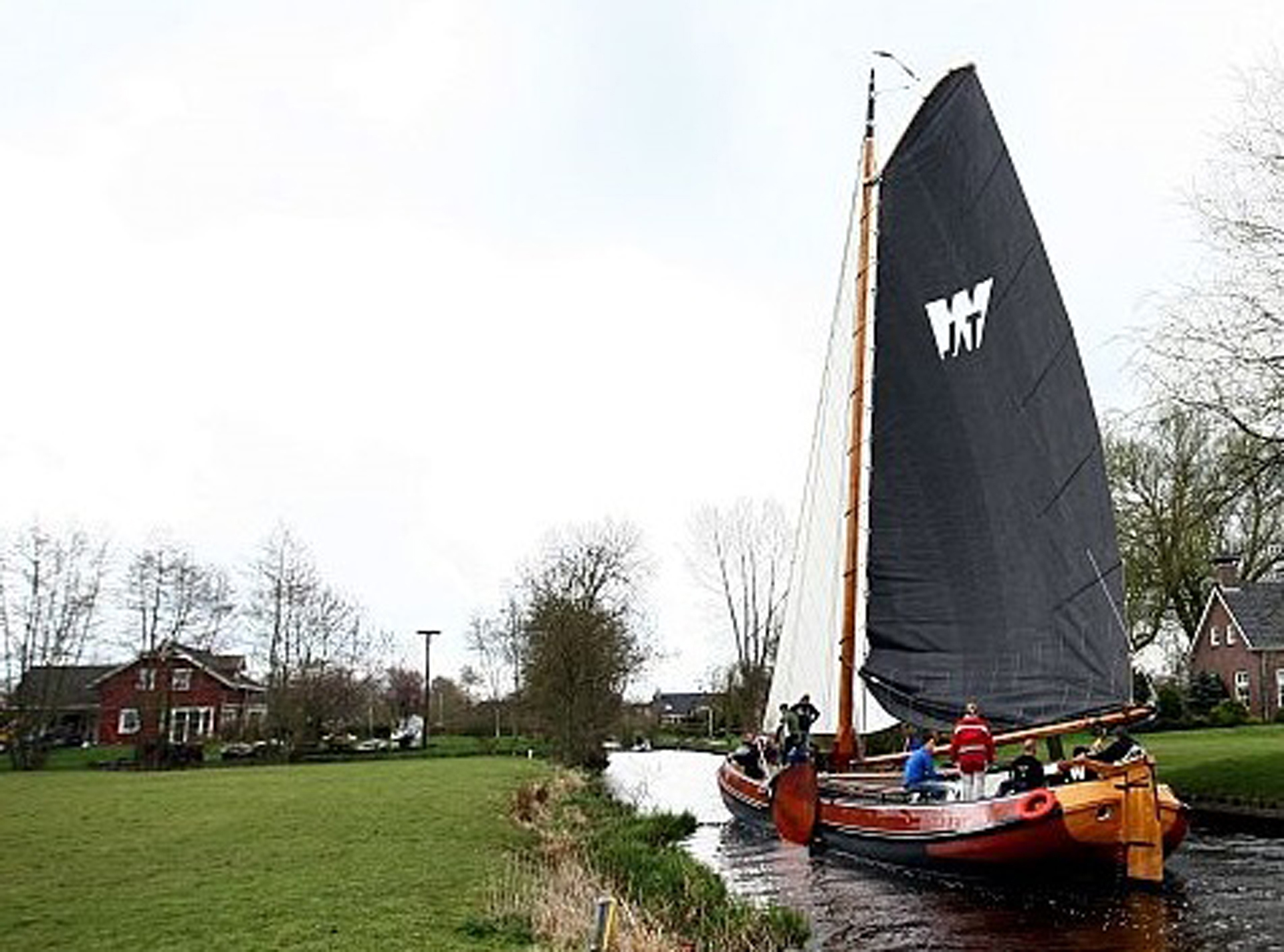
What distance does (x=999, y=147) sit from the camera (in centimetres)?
2075

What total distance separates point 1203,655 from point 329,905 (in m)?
53.0

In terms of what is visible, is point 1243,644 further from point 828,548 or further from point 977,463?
point 977,463

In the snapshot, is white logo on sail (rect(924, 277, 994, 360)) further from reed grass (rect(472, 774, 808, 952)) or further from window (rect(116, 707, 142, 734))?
window (rect(116, 707, 142, 734))

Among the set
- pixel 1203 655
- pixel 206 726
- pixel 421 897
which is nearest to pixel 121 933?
pixel 421 897

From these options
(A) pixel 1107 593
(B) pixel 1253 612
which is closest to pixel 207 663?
(B) pixel 1253 612

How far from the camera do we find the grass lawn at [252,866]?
11.0 meters

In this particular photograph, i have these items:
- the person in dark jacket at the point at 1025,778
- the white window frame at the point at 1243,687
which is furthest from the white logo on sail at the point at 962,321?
the white window frame at the point at 1243,687

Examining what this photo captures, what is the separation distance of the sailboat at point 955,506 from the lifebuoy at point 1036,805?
1.24m

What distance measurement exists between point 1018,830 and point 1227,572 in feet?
143

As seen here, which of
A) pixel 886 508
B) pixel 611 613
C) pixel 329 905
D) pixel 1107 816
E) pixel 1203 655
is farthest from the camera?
pixel 1203 655

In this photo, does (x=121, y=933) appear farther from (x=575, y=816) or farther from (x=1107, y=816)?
(x=575, y=816)

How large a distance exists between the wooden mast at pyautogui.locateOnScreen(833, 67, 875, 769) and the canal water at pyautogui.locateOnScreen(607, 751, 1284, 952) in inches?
82.8

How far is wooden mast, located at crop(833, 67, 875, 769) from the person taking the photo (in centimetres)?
2058

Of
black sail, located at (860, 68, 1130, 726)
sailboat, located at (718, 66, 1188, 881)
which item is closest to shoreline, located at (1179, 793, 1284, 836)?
sailboat, located at (718, 66, 1188, 881)
